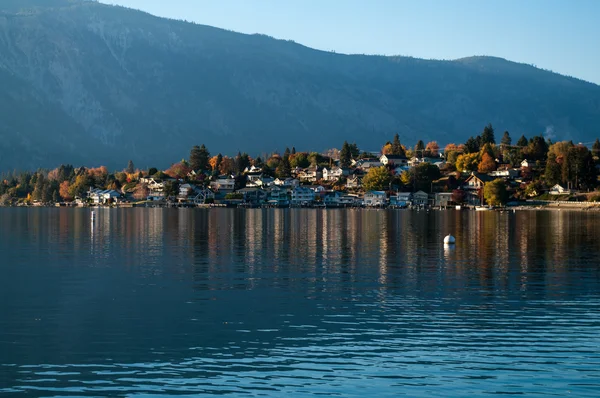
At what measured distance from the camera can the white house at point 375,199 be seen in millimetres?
160500

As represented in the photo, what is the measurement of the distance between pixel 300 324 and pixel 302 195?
487 feet

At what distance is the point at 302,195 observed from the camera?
170625 millimetres

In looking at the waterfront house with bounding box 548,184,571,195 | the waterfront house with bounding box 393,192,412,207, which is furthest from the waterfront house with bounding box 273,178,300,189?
the waterfront house with bounding box 548,184,571,195

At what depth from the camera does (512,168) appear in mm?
171000

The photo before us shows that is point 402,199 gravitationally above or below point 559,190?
below

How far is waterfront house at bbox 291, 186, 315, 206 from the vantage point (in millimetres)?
169125

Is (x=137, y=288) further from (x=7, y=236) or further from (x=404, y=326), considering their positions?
(x=7, y=236)

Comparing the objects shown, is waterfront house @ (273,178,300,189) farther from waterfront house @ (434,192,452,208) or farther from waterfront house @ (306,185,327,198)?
waterfront house @ (434,192,452,208)

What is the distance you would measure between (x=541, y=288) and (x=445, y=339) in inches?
426

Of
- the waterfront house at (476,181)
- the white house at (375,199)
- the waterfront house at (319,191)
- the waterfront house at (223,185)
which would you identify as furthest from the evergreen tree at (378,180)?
the waterfront house at (223,185)

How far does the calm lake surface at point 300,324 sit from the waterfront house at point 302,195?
126m

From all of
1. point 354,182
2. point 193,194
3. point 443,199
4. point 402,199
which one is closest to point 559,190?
point 443,199

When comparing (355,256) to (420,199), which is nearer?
(355,256)

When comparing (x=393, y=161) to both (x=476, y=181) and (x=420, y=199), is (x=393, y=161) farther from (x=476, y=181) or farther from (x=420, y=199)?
(x=476, y=181)
